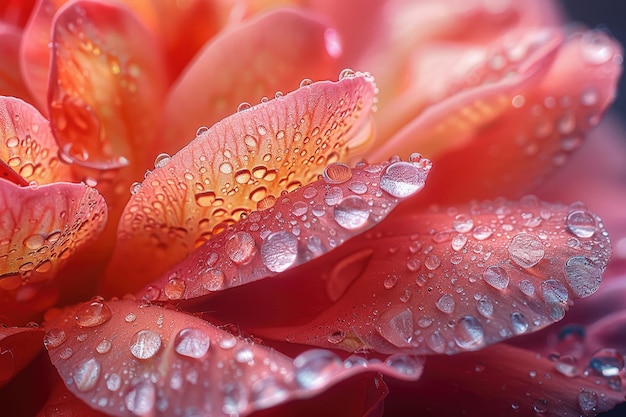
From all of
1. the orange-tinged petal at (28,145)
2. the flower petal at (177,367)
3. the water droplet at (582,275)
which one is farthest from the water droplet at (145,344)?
the water droplet at (582,275)

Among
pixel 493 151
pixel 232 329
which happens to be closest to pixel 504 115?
pixel 493 151

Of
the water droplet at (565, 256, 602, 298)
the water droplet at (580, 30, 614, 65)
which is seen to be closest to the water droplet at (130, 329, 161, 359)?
the water droplet at (565, 256, 602, 298)

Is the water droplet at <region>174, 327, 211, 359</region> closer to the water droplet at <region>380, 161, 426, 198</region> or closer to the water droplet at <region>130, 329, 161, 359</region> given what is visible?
the water droplet at <region>130, 329, 161, 359</region>

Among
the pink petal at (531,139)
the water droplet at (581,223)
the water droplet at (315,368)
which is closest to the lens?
the water droplet at (315,368)

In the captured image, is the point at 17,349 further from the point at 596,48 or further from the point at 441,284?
the point at 596,48

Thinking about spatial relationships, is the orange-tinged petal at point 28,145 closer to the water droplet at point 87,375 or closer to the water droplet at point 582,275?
the water droplet at point 87,375

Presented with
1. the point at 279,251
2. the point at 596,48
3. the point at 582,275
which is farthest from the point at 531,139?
the point at 279,251
